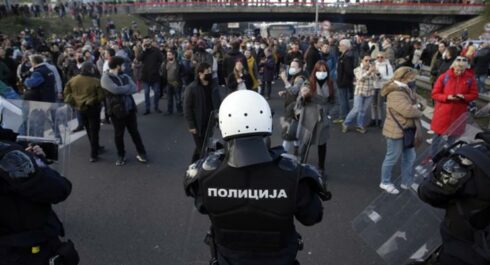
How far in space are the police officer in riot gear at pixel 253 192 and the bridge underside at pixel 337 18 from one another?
2093 inches

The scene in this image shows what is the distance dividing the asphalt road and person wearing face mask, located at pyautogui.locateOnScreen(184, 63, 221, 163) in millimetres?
867

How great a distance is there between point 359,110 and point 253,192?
21.5 ft

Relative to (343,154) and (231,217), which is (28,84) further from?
(231,217)

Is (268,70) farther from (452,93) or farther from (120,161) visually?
(452,93)

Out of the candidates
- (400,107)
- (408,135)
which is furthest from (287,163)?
(408,135)

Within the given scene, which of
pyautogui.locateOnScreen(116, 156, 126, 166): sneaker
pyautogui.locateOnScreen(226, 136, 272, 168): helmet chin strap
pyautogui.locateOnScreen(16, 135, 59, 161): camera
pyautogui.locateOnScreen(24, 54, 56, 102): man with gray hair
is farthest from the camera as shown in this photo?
pyautogui.locateOnScreen(24, 54, 56, 102): man with gray hair

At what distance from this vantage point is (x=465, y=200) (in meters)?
2.26

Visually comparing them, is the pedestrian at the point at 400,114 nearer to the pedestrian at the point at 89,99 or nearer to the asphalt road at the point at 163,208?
the asphalt road at the point at 163,208

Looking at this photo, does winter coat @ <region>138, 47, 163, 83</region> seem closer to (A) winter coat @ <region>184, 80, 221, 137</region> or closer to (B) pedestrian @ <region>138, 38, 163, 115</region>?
(B) pedestrian @ <region>138, 38, 163, 115</region>

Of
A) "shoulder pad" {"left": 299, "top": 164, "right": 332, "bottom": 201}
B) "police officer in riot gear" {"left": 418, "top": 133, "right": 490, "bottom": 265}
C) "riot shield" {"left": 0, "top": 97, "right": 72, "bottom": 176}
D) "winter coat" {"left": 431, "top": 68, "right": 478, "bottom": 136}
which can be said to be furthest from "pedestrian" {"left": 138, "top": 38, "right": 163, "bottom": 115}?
"police officer in riot gear" {"left": 418, "top": 133, "right": 490, "bottom": 265}

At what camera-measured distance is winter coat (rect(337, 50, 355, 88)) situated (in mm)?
8945

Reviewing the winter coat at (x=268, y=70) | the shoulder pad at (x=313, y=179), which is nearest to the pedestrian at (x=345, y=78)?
the winter coat at (x=268, y=70)

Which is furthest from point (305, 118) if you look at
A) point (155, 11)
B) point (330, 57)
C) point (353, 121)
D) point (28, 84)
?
point (155, 11)

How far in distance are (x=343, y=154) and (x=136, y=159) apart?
3.51 meters
